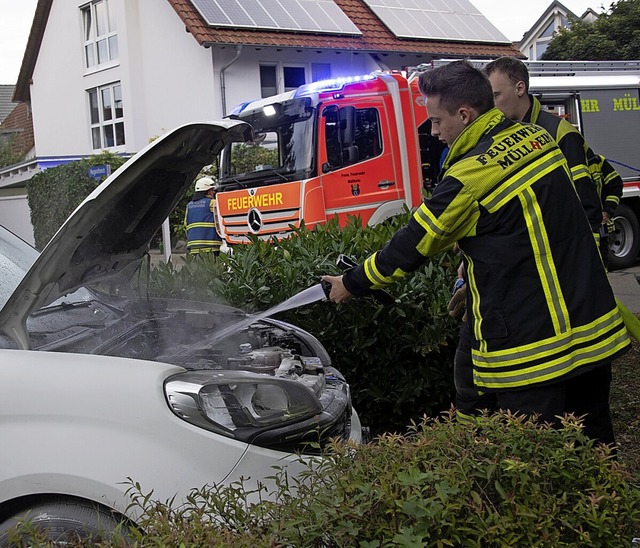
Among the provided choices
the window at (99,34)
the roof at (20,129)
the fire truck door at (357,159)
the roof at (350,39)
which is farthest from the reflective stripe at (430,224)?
the roof at (20,129)

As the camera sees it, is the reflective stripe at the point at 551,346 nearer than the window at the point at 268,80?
Yes

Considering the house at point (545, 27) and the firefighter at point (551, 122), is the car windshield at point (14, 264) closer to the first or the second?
the firefighter at point (551, 122)

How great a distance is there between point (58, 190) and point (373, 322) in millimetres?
16746

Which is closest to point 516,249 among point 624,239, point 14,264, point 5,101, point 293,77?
point 14,264

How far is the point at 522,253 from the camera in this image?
3.02 metres

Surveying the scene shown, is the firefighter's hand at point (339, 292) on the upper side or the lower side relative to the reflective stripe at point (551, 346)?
upper

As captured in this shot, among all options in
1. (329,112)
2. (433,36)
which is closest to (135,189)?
(329,112)

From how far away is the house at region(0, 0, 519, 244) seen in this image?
63.2 feet

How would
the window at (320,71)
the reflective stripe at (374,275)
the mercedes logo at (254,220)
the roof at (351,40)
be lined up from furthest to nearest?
the window at (320,71) → the roof at (351,40) → the mercedes logo at (254,220) → the reflective stripe at (374,275)

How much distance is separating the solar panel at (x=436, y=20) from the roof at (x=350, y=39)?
0.35m

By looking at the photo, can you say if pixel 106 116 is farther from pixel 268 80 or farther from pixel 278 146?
pixel 278 146

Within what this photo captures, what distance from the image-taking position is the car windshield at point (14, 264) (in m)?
3.34

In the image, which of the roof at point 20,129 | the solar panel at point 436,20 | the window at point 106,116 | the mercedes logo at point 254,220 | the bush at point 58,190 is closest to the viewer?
the mercedes logo at point 254,220

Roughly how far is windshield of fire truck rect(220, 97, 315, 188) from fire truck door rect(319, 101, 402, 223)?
238 mm
